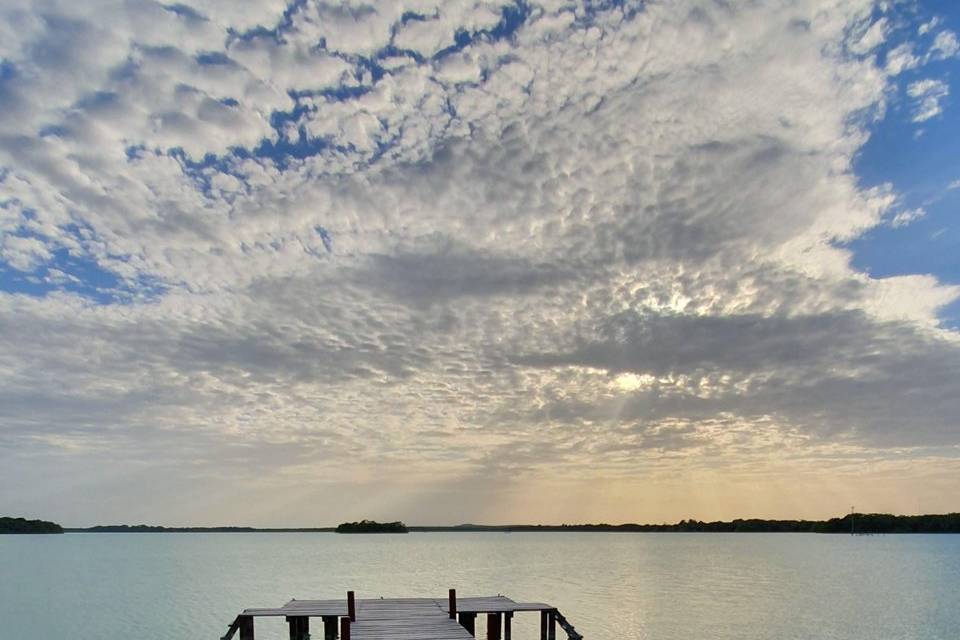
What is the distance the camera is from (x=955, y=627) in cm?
4409

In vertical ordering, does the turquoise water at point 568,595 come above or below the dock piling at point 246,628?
below

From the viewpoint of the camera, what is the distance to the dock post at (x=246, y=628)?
2745 centimetres

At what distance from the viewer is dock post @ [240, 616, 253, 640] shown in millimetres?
27447

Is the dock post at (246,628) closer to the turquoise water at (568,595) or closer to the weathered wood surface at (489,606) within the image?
the weathered wood surface at (489,606)

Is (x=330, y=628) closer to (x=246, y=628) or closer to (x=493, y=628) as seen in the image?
(x=246, y=628)

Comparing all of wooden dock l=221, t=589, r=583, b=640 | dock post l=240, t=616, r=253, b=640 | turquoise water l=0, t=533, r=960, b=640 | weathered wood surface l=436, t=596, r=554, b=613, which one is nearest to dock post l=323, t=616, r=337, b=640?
A: wooden dock l=221, t=589, r=583, b=640

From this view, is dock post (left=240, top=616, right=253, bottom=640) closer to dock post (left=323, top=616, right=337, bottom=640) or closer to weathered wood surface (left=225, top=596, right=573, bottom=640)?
weathered wood surface (left=225, top=596, right=573, bottom=640)

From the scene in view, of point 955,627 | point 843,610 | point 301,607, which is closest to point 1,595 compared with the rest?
point 301,607

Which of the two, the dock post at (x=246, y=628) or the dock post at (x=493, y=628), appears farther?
the dock post at (x=246, y=628)

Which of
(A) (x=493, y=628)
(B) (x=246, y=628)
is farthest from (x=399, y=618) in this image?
(B) (x=246, y=628)

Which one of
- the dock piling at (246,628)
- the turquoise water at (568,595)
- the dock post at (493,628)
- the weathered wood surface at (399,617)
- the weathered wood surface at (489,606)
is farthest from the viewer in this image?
the turquoise water at (568,595)


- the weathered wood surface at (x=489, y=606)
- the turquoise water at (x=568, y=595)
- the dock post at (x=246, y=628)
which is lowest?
the turquoise water at (x=568, y=595)

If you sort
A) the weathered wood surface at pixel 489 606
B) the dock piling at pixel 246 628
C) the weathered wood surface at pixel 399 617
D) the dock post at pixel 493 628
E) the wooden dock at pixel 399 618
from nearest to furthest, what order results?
the weathered wood surface at pixel 399 617 < the wooden dock at pixel 399 618 < the dock post at pixel 493 628 < the weathered wood surface at pixel 489 606 < the dock piling at pixel 246 628

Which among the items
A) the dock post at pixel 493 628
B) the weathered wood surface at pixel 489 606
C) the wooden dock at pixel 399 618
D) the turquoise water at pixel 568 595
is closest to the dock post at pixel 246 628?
the wooden dock at pixel 399 618
